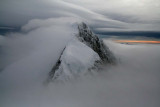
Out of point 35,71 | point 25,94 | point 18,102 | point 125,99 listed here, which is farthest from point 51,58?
point 125,99

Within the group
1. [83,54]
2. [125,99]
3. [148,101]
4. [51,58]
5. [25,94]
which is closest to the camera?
[25,94]

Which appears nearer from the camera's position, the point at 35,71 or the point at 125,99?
the point at 35,71

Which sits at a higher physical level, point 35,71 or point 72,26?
point 72,26

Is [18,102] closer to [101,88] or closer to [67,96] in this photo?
[67,96]

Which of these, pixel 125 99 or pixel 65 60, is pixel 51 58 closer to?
pixel 65 60

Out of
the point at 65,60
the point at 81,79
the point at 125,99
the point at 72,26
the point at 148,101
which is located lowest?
the point at 148,101

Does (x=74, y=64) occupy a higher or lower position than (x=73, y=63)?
lower

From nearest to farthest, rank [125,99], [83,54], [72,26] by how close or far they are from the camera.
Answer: [83,54], [125,99], [72,26]
